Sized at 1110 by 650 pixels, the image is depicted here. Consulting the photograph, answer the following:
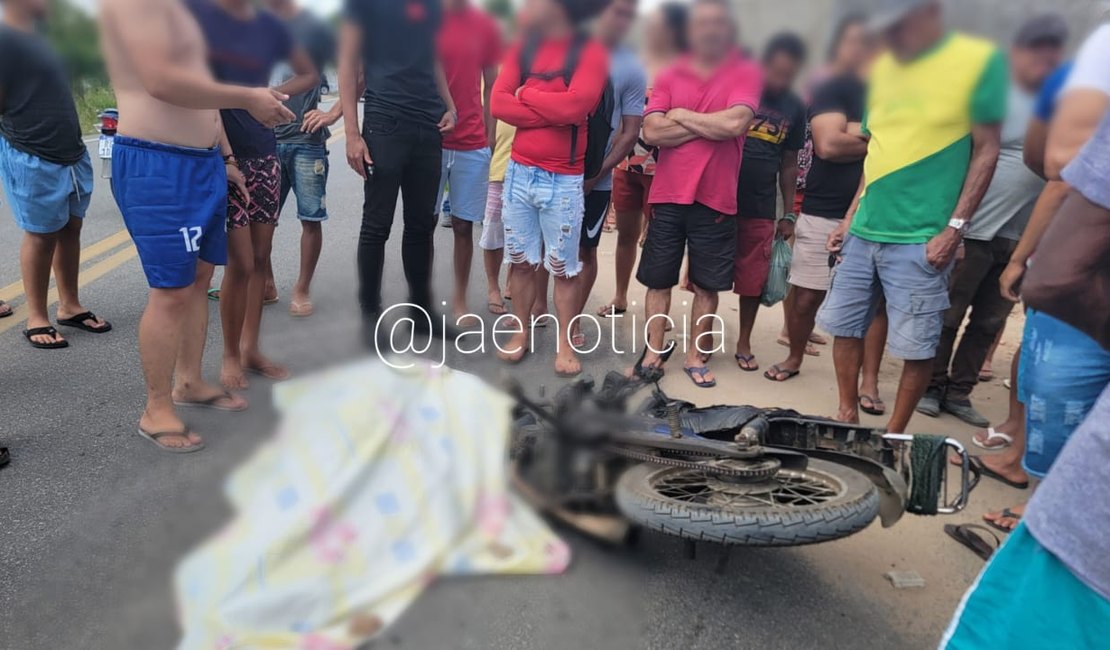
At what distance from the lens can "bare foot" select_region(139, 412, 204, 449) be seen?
254cm

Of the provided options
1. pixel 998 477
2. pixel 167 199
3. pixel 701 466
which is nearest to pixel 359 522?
pixel 701 466

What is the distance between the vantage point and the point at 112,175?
2.33 meters

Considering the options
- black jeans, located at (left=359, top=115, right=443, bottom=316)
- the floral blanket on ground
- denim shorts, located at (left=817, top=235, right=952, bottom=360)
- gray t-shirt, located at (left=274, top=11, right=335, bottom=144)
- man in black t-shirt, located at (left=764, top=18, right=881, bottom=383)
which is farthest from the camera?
black jeans, located at (left=359, top=115, right=443, bottom=316)

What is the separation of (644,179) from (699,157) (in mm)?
981

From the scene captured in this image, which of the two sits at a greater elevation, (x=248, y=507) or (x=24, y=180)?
(x=24, y=180)

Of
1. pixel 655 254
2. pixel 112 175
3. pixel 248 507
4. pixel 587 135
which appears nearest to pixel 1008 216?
pixel 655 254

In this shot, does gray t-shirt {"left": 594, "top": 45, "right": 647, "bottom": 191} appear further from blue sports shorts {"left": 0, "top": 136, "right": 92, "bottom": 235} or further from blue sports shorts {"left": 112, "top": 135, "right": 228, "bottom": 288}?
blue sports shorts {"left": 0, "top": 136, "right": 92, "bottom": 235}

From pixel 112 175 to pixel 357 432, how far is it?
119cm

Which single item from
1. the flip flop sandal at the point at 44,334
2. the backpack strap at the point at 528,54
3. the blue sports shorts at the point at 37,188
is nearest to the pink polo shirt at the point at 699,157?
the backpack strap at the point at 528,54

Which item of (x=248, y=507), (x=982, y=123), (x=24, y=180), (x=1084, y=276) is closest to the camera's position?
(x=1084, y=276)

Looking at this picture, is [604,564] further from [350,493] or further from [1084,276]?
[1084,276]

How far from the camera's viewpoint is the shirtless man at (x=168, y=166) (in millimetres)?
2020

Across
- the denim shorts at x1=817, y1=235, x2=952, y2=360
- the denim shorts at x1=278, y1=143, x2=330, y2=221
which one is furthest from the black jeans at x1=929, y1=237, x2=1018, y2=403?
the denim shorts at x1=278, y1=143, x2=330, y2=221

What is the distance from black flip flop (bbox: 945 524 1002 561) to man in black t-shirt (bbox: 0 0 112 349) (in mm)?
3594
